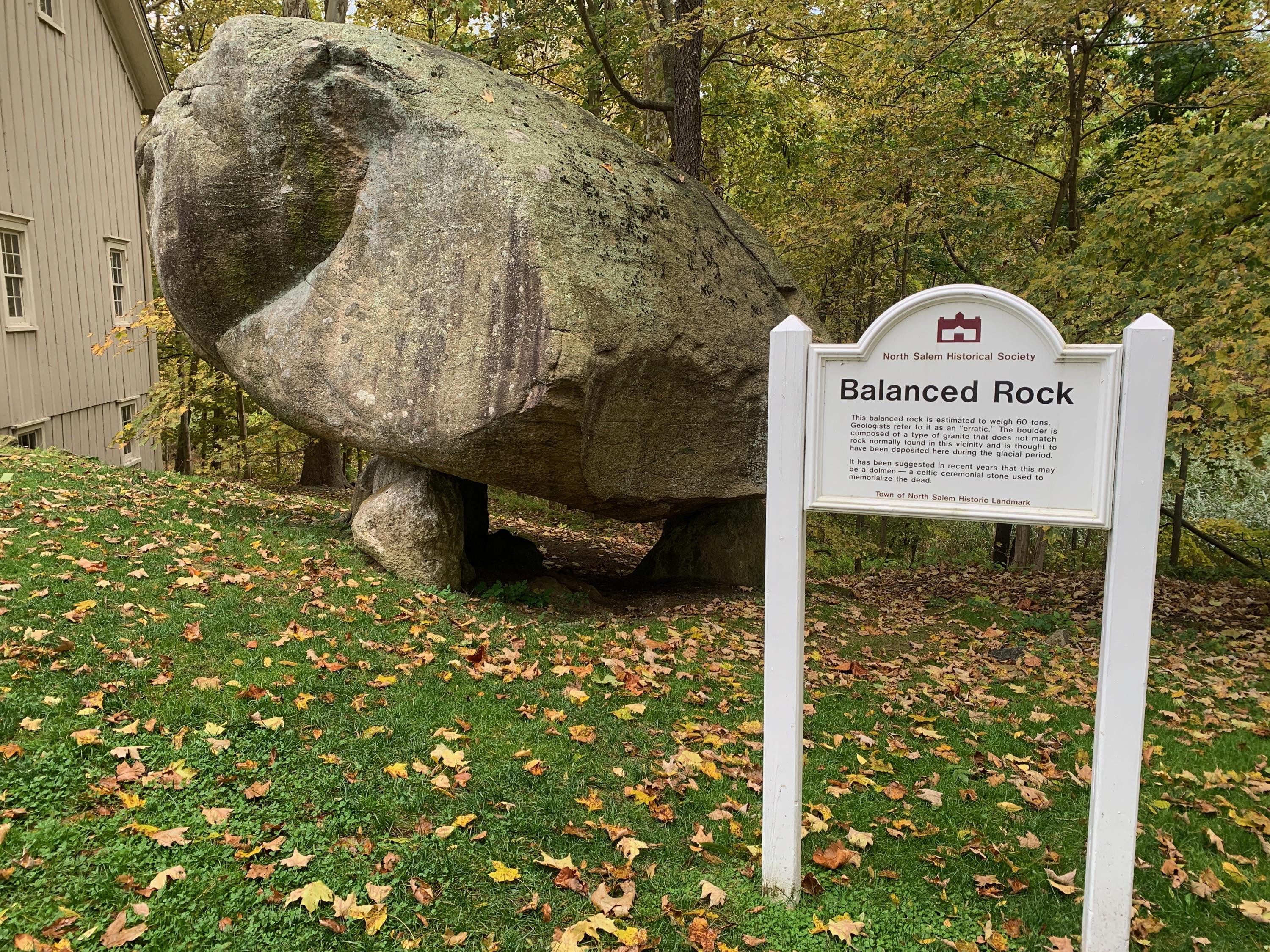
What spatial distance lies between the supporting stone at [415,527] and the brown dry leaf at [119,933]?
4593mm

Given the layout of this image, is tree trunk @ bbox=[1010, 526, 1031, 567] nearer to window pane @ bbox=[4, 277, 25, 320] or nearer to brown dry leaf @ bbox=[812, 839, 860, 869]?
brown dry leaf @ bbox=[812, 839, 860, 869]

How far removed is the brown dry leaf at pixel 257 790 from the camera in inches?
164

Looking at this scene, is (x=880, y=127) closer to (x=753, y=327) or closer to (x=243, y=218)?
(x=753, y=327)

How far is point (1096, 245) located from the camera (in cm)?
918

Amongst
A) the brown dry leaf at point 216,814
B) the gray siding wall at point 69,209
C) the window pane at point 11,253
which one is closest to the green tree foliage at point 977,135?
the gray siding wall at point 69,209

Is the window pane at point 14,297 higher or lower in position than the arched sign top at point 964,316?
higher

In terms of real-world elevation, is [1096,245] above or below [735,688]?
above

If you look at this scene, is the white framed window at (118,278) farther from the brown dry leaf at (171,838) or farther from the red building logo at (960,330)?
the red building logo at (960,330)

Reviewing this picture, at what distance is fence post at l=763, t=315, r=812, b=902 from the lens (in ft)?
12.5

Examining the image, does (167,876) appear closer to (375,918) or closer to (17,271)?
(375,918)

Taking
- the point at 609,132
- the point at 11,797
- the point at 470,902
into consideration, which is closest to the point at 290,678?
the point at 11,797

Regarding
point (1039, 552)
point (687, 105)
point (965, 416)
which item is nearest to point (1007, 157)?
point (687, 105)

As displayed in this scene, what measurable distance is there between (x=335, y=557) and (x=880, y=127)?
1142cm

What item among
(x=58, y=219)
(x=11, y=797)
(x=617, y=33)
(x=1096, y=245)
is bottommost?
(x=11, y=797)
